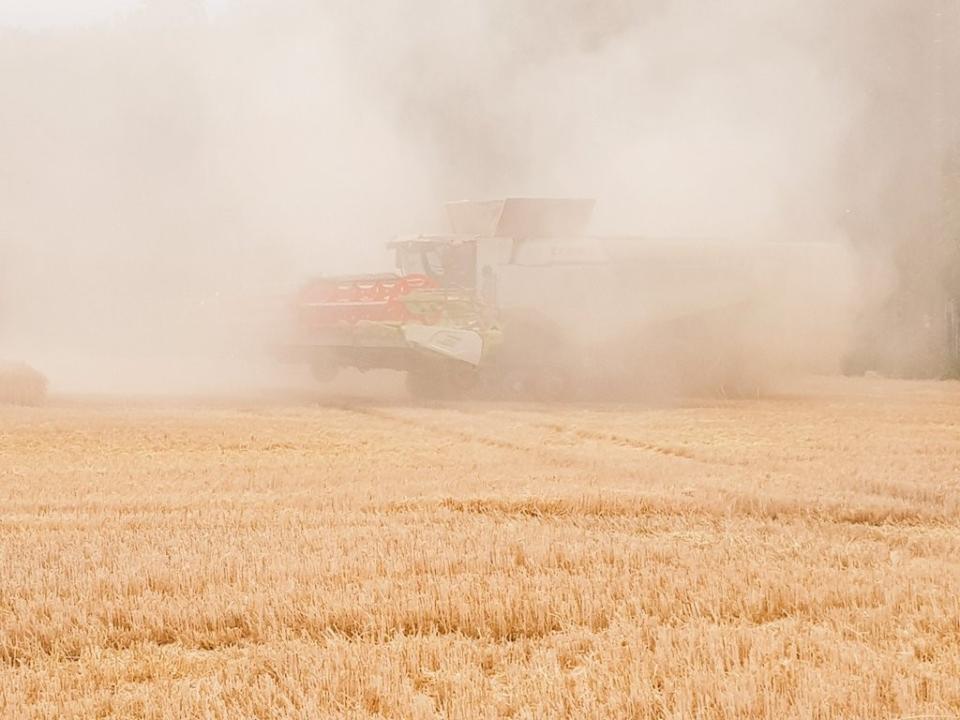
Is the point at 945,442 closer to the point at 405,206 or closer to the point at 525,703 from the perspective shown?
the point at 525,703

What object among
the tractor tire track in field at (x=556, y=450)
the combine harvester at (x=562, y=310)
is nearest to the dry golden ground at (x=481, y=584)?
the tractor tire track in field at (x=556, y=450)

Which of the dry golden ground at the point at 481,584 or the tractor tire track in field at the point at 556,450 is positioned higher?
the tractor tire track in field at the point at 556,450

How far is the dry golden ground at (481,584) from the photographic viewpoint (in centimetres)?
450

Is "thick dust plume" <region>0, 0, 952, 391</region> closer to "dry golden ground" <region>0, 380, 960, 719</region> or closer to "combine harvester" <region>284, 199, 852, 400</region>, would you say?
"combine harvester" <region>284, 199, 852, 400</region>

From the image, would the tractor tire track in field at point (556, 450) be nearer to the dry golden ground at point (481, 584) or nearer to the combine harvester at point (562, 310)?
the dry golden ground at point (481, 584)

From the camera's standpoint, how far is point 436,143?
89.2ft

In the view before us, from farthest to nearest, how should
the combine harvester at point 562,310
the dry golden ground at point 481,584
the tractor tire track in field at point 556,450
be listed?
the combine harvester at point 562,310 < the tractor tire track in field at point 556,450 < the dry golden ground at point 481,584

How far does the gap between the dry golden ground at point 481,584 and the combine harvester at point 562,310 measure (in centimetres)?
647

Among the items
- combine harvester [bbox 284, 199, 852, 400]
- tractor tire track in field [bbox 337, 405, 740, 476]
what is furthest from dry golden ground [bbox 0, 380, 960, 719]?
combine harvester [bbox 284, 199, 852, 400]

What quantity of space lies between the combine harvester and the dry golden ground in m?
6.47

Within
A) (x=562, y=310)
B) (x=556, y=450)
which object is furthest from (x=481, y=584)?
(x=562, y=310)

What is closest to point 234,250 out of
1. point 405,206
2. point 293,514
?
point 405,206

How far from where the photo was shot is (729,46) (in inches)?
917

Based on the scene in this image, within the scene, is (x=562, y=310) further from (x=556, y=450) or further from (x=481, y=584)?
(x=481, y=584)
